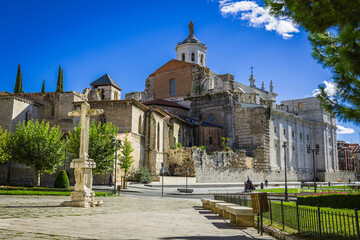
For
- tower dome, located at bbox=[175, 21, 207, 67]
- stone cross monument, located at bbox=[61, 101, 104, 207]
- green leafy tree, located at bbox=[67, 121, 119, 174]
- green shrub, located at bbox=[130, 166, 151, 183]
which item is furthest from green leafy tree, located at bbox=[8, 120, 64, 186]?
tower dome, located at bbox=[175, 21, 207, 67]

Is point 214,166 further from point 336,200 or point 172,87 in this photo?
point 336,200

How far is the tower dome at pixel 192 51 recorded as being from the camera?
233 feet

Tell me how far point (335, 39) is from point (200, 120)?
44.3 meters

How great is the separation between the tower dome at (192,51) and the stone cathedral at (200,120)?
21 cm

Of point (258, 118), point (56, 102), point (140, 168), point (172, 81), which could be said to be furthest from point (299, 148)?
point (56, 102)

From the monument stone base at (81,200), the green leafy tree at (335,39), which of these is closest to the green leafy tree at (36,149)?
the monument stone base at (81,200)

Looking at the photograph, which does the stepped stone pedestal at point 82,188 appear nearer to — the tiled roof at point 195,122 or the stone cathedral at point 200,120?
the stone cathedral at point 200,120

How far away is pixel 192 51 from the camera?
233 ft

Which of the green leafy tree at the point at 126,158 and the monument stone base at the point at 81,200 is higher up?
the green leafy tree at the point at 126,158

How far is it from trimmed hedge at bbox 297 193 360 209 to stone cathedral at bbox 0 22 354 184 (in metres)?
12.9

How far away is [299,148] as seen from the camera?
224 ft

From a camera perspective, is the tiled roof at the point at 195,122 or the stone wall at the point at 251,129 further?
the stone wall at the point at 251,129

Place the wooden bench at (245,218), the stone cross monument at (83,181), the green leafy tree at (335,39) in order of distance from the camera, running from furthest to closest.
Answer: the stone cross monument at (83,181), the wooden bench at (245,218), the green leafy tree at (335,39)

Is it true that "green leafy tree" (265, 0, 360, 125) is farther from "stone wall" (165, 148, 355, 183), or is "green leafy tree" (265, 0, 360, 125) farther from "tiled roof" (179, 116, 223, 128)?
"tiled roof" (179, 116, 223, 128)
